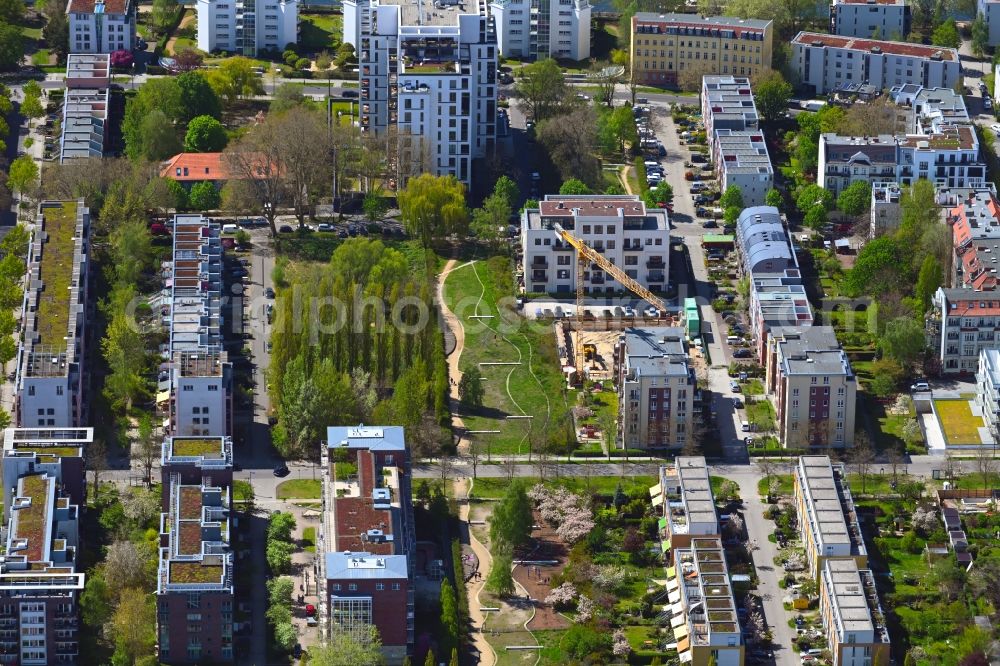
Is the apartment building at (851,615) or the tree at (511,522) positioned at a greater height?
the tree at (511,522)

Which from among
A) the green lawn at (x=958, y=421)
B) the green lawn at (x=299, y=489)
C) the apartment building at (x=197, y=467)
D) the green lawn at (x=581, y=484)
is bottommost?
the green lawn at (x=299, y=489)

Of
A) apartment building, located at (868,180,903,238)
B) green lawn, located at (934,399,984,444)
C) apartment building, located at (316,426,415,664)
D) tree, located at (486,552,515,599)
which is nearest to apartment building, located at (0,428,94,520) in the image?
apartment building, located at (316,426,415,664)

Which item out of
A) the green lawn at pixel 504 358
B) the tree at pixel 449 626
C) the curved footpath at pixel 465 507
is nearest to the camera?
the tree at pixel 449 626

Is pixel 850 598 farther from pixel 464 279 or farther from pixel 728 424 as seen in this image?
pixel 464 279

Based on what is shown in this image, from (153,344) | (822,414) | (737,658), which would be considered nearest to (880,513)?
(822,414)

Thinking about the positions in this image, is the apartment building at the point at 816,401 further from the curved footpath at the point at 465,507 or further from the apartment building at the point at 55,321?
the apartment building at the point at 55,321

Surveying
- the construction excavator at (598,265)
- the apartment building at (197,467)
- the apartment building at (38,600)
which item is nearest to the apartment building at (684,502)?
the construction excavator at (598,265)

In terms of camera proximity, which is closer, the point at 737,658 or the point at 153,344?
the point at 737,658

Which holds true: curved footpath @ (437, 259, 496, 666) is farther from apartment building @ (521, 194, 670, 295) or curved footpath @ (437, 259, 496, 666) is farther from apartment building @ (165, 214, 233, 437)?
apartment building @ (165, 214, 233, 437)
